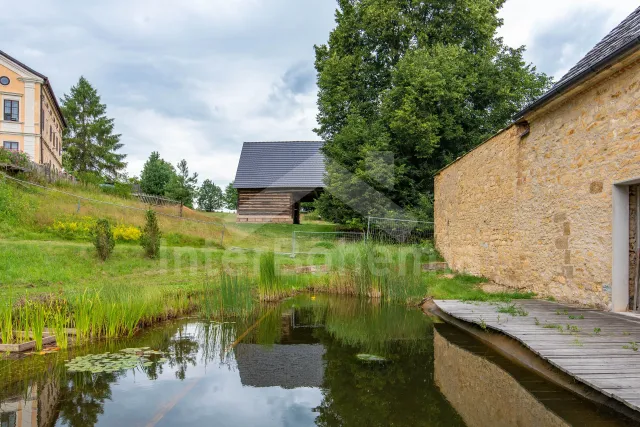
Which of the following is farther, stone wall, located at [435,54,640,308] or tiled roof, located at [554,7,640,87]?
stone wall, located at [435,54,640,308]

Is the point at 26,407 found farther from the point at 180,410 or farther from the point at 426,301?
the point at 426,301

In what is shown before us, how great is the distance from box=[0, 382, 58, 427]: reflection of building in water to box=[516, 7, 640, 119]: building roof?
22.6 feet

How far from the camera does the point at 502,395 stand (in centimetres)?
384

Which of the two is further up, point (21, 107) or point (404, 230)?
point (21, 107)

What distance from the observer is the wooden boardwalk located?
11.0 feet

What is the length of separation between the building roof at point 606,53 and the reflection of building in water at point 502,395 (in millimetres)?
3931

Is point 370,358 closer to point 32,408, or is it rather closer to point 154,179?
point 32,408

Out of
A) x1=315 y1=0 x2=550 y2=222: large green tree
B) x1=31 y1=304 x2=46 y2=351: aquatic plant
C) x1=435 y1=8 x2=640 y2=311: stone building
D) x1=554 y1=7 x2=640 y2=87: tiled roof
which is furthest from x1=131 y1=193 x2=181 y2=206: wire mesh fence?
x1=554 y1=7 x2=640 y2=87: tiled roof

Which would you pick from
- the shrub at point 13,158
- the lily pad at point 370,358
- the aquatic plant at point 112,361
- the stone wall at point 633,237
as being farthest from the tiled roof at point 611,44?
the shrub at point 13,158

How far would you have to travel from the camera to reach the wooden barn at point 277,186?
25.8 m

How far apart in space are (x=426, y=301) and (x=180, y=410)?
5776 millimetres

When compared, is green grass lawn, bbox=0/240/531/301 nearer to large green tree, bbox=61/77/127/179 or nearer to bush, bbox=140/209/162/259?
bush, bbox=140/209/162/259

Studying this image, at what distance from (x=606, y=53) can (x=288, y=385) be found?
585 cm

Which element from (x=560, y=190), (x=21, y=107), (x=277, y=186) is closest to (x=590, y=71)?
(x=560, y=190)
